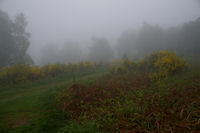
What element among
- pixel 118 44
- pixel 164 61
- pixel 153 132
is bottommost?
pixel 153 132

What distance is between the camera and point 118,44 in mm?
28359

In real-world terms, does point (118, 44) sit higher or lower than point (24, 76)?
higher

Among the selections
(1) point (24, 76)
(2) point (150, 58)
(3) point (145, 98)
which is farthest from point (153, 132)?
(1) point (24, 76)

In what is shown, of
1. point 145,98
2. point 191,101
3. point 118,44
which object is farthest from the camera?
point 118,44

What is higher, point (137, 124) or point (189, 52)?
point (189, 52)

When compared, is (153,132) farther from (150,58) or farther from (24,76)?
(24,76)

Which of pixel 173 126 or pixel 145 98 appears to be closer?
pixel 173 126

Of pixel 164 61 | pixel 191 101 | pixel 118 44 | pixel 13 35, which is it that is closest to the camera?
pixel 191 101

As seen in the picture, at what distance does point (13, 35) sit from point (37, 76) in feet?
42.0

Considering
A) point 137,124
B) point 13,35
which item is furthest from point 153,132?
point 13,35

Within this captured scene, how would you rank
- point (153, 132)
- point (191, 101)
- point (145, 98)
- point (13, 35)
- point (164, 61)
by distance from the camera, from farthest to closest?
point (13, 35) → point (164, 61) → point (145, 98) → point (191, 101) → point (153, 132)

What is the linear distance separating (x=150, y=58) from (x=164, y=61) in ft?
8.16

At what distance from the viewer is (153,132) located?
84.7 inches

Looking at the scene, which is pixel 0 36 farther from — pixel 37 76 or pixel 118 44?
pixel 118 44
